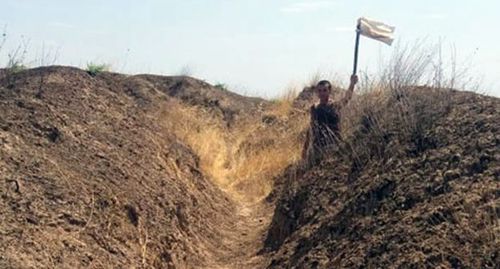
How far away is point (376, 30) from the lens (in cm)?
1036

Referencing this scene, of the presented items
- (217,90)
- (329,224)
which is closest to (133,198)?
(329,224)

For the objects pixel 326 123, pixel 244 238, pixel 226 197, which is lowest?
pixel 244 238

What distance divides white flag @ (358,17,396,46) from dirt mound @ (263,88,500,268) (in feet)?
5.52

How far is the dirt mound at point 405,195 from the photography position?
4835 mm

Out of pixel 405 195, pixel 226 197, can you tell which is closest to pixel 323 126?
pixel 226 197

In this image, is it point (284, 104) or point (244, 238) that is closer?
point (244, 238)

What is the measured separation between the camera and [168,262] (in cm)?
705

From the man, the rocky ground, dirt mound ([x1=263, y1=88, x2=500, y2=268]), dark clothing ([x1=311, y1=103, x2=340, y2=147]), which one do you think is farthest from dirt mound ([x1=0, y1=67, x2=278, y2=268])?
dark clothing ([x1=311, y1=103, x2=340, y2=147])

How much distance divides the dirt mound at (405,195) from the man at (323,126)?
0.47 m

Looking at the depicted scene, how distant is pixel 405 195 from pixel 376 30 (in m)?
4.97

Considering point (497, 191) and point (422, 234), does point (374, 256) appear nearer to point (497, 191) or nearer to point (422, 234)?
point (422, 234)

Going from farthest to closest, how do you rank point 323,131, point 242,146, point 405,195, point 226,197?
1. point 242,146
2. point 226,197
3. point 323,131
4. point 405,195

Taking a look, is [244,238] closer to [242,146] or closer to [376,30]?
[376,30]

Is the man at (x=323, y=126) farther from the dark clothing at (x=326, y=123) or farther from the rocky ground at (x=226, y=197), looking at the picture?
the rocky ground at (x=226, y=197)
